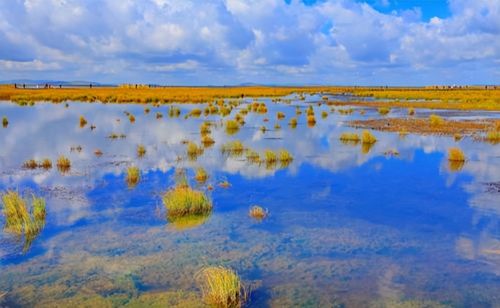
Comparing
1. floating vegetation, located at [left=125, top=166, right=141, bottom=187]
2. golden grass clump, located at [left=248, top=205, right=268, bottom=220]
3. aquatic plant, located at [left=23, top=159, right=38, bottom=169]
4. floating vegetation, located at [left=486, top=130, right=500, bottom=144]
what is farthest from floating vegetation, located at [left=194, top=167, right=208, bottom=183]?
floating vegetation, located at [left=486, top=130, right=500, bottom=144]

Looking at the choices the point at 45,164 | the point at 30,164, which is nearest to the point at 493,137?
the point at 45,164

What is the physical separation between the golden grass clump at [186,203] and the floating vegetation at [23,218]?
2731 mm

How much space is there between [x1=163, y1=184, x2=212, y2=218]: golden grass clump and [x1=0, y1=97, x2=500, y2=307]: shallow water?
269 millimetres

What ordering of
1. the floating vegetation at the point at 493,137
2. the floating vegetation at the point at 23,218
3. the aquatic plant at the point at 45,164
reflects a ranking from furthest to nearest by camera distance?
the floating vegetation at the point at 493,137, the aquatic plant at the point at 45,164, the floating vegetation at the point at 23,218

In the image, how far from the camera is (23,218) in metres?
10.4

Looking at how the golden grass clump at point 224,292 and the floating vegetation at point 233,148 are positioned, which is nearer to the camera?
the golden grass clump at point 224,292

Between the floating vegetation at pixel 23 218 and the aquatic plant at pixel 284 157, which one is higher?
the aquatic plant at pixel 284 157

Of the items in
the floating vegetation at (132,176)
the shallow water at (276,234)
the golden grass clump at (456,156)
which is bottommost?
the shallow water at (276,234)

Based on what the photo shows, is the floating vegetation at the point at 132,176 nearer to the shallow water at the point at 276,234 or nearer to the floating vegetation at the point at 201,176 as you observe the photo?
the shallow water at the point at 276,234

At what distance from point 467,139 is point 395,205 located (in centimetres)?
1419

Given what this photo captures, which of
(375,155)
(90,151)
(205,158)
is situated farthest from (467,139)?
(90,151)

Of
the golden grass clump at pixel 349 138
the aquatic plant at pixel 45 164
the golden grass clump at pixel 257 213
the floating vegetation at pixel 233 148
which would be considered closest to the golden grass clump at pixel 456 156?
the golden grass clump at pixel 349 138

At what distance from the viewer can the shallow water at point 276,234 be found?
25.0 ft

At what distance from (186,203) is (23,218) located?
3455 millimetres
